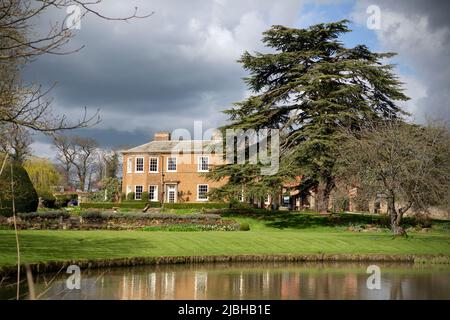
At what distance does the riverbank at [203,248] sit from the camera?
15.8 meters

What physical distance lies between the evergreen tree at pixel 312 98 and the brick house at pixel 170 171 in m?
18.6

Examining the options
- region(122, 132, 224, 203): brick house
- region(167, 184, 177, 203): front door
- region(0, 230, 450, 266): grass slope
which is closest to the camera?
region(0, 230, 450, 266): grass slope

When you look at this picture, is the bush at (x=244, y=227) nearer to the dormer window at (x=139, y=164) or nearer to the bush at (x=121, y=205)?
the bush at (x=121, y=205)

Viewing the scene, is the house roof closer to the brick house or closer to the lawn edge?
the brick house

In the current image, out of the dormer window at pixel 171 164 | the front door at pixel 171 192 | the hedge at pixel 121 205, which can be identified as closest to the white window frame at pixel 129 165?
the dormer window at pixel 171 164

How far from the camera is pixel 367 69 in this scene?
30406mm

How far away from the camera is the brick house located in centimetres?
5153

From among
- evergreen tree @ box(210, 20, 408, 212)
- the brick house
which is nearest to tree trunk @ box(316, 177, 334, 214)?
evergreen tree @ box(210, 20, 408, 212)

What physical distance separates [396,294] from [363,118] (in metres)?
20.2

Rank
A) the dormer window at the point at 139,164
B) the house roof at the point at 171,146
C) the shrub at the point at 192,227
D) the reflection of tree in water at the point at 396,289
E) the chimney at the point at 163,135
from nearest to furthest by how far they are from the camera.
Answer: the reflection of tree in water at the point at 396,289, the shrub at the point at 192,227, the house roof at the point at 171,146, the dormer window at the point at 139,164, the chimney at the point at 163,135

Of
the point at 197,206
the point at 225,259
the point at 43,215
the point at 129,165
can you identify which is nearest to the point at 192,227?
the point at 43,215

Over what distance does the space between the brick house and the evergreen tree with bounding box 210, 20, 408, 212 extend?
18.6 metres

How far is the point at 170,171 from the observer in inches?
2067
